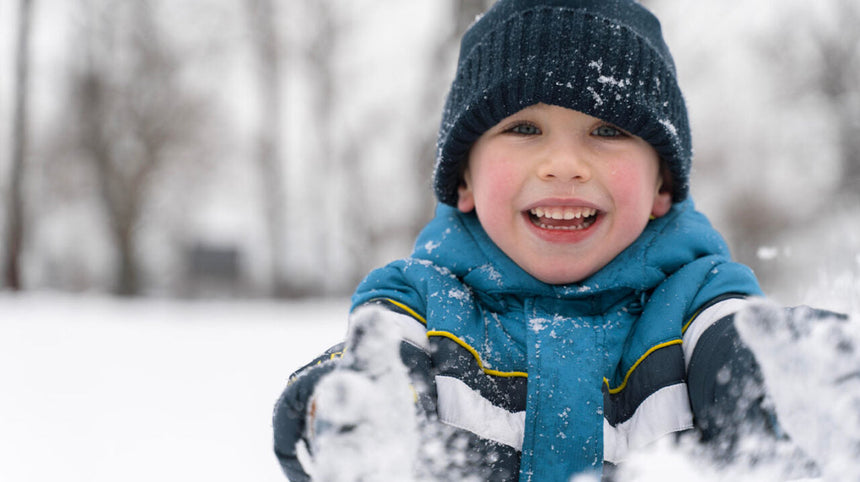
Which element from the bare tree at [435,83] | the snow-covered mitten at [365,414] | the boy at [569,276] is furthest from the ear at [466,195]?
the bare tree at [435,83]

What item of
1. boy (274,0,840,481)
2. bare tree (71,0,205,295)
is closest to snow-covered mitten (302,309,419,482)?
boy (274,0,840,481)

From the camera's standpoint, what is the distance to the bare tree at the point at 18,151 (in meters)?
7.57

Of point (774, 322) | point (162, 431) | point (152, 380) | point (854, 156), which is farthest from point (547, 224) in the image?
point (854, 156)

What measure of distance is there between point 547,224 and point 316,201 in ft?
39.1

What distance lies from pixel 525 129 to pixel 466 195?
260 mm

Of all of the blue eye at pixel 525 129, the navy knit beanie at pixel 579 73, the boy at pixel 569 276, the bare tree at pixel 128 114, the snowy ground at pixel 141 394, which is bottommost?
the snowy ground at pixel 141 394

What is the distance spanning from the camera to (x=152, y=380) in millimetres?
3080

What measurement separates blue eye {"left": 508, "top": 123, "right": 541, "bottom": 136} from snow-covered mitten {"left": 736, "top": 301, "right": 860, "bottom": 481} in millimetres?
517

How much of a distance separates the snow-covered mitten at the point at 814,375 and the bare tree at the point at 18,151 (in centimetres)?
863

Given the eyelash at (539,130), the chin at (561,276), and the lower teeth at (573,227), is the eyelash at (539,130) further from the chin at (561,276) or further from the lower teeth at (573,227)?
the chin at (561,276)

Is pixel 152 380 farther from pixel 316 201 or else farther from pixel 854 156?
pixel 854 156

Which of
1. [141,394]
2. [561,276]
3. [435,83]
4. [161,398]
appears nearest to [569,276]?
[561,276]

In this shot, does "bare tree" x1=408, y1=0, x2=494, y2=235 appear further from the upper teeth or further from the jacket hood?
the upper teeth

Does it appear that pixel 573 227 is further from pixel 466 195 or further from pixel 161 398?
pixel 161 398
